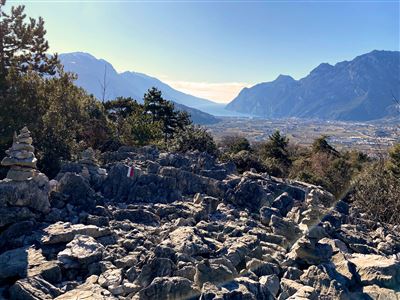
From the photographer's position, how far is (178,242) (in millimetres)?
9953

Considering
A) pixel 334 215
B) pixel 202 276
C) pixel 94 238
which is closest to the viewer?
pixel 202 276

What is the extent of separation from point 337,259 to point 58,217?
8387 mm

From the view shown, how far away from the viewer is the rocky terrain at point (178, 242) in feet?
26.9

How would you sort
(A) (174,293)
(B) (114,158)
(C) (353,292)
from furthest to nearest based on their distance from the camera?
(B) (114,158) → (C) (353,292) → (A) (174,293)

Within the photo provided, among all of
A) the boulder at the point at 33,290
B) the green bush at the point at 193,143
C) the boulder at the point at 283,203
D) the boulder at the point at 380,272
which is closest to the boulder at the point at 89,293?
the boulder at the point at 33,290

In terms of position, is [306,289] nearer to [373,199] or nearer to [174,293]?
[174,293]

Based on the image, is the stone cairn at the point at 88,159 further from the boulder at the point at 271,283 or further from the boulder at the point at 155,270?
the boulder at the point at 271,283

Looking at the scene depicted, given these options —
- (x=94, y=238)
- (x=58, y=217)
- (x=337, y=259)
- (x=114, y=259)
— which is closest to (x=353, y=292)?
(x=337, y=259)

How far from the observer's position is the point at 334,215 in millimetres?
13758

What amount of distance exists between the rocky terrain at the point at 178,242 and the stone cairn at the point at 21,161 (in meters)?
0.25

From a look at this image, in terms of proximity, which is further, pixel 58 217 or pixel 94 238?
pixel 58 217

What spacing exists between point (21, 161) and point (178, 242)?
18.9 feet

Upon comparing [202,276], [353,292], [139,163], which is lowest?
[353,292]

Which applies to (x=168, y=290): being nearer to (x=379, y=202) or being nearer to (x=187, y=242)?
(x=187, y=242)
